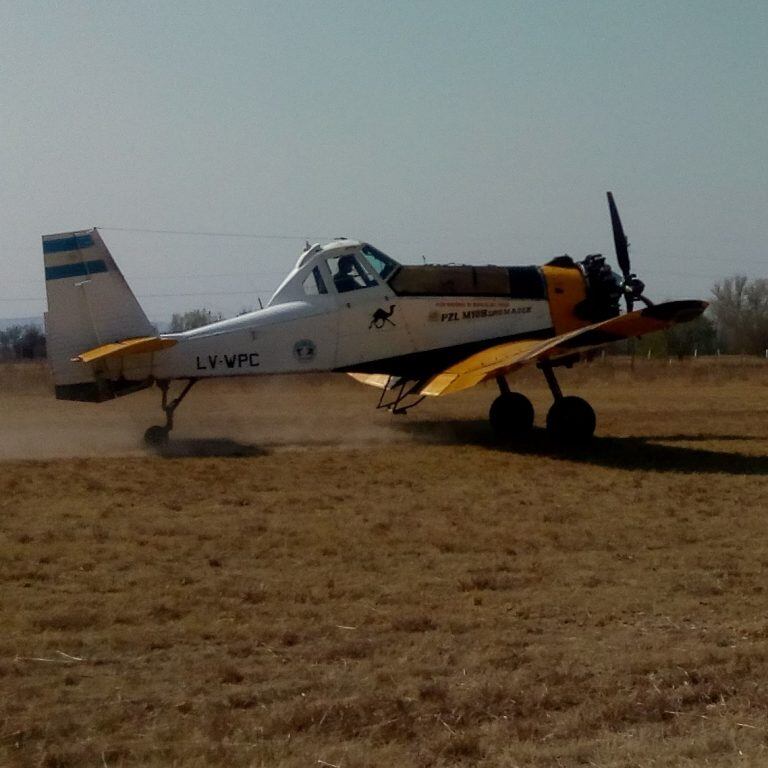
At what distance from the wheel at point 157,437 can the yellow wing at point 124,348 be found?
1.20 meters

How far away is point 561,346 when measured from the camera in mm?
14867

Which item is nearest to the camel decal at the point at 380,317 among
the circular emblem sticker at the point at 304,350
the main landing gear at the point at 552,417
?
the circular emblem sticker at the point at 304,350

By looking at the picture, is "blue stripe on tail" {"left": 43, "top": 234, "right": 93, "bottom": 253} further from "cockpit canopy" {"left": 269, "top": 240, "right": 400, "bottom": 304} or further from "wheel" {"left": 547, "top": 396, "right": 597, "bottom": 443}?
"wheel" {"left": 547, "top": 396, "right": 597, "bottom": 443}

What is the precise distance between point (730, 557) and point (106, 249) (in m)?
10.2

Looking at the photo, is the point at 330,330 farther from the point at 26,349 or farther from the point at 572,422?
the point at 26,349

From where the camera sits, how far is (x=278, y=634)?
619cm

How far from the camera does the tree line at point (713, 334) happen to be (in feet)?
168

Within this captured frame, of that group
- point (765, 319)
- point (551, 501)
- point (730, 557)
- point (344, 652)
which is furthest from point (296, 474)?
point (765, 319)

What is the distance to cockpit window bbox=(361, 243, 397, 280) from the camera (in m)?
16.3

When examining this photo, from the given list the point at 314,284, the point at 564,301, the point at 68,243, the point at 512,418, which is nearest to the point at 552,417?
the point at 512,418

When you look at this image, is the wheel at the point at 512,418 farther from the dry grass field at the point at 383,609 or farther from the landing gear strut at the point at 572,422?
the dry grass field at the point at 383,609

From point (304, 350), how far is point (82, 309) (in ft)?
10.4

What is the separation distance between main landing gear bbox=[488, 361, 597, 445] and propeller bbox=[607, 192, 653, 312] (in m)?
2.20

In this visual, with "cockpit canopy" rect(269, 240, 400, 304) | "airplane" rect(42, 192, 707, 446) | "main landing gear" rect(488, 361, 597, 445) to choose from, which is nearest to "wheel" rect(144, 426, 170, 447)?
"airplane" rect(42, 192, 707, 446)
